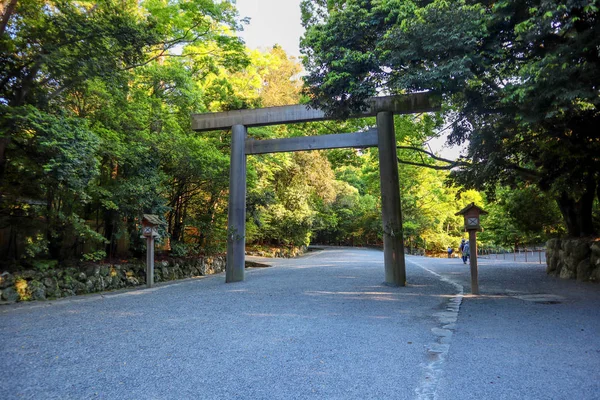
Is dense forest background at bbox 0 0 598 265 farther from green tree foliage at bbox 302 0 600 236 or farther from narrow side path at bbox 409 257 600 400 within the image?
narrow side path at bbox 409 257 600 400

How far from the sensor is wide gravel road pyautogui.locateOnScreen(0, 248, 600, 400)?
2607 millimetres

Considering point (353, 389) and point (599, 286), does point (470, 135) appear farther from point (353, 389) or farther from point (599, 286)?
point (353, 389)

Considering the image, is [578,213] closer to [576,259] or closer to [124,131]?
[576,259]

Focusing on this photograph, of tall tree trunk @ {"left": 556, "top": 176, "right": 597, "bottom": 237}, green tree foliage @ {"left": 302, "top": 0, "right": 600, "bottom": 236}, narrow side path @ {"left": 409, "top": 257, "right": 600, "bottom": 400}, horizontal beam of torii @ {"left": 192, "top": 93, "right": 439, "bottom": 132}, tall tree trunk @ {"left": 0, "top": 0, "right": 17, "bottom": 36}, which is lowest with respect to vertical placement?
narrow side path @ {"left": 409, "top": 257, "right": 600, "bottom": 400}

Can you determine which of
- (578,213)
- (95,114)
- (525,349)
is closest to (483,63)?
(525,349)

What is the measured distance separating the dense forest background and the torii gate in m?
0.74

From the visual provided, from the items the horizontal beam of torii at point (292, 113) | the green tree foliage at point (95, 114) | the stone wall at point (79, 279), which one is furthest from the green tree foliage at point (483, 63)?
the stone wall at point (79, 279)

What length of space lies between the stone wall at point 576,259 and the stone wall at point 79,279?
38.4 ft

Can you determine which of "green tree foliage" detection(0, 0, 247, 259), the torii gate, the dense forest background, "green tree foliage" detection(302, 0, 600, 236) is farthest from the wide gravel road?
"green tree foliage" detection(302, 0, 600, 236)

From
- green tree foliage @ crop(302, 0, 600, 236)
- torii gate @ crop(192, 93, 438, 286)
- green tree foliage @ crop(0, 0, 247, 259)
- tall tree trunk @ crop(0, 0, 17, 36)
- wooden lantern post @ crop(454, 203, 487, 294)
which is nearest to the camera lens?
green tree foliage @ crop(302, 0, 600, 236)

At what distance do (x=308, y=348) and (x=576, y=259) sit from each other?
8886mm

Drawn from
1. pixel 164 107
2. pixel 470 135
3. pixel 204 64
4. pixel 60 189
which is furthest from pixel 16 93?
pixel 470 135

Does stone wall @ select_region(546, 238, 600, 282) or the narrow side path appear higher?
stone wall @ select_region(546, 238, 600, 282)

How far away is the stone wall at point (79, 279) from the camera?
724 centimetres
